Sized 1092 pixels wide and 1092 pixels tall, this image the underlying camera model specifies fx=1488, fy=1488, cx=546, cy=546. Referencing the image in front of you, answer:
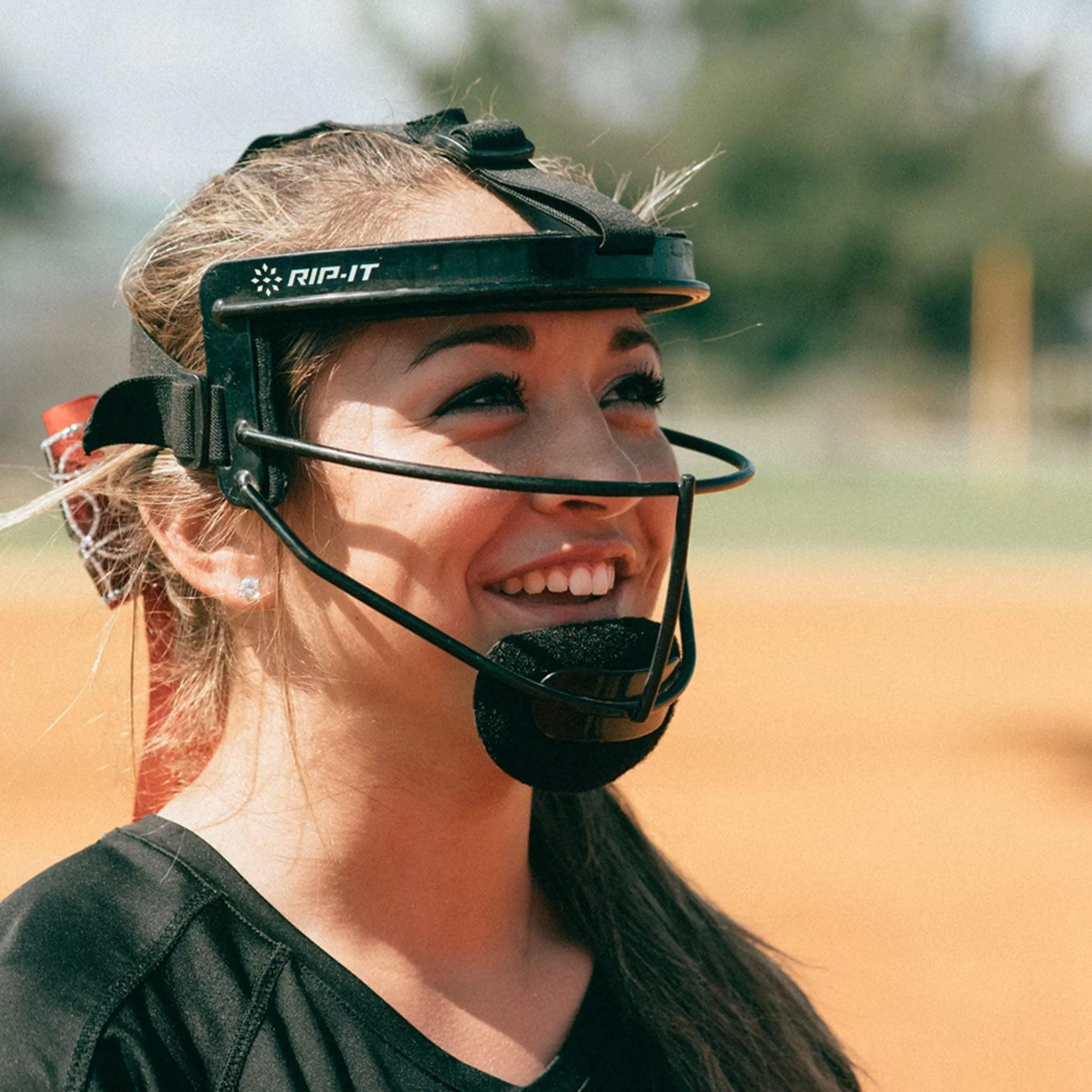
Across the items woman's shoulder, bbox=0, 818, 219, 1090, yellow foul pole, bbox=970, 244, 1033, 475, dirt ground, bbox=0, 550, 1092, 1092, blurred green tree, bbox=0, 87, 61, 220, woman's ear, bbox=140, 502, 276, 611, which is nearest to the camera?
woman's shoulder, bbox=0, 818, 219, 1090

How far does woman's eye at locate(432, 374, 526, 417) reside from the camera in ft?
6.47

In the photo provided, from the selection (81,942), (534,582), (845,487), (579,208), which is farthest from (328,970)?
(845,487)

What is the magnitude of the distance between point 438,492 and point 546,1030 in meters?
0.78

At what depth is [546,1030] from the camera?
209 cm

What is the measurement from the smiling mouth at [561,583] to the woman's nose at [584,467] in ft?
0.25

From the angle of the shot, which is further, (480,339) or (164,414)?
(164,414)

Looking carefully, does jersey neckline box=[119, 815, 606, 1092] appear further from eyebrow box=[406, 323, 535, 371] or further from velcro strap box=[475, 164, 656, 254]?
velcro strap box=[475, 164, 656, 254]

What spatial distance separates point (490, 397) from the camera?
2.00m

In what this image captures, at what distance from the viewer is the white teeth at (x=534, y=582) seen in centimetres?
199

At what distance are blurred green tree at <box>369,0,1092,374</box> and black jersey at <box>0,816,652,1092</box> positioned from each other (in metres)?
32.3

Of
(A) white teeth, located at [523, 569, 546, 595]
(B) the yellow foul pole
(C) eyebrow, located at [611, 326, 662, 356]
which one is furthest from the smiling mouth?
(B) the yellow foul pole

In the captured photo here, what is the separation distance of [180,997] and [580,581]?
2.39ft

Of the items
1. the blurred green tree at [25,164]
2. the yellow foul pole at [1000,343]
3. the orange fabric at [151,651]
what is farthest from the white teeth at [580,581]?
the blurred green tree at [25,164]

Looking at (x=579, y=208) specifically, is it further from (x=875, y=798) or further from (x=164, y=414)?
(x=875, y=798)
